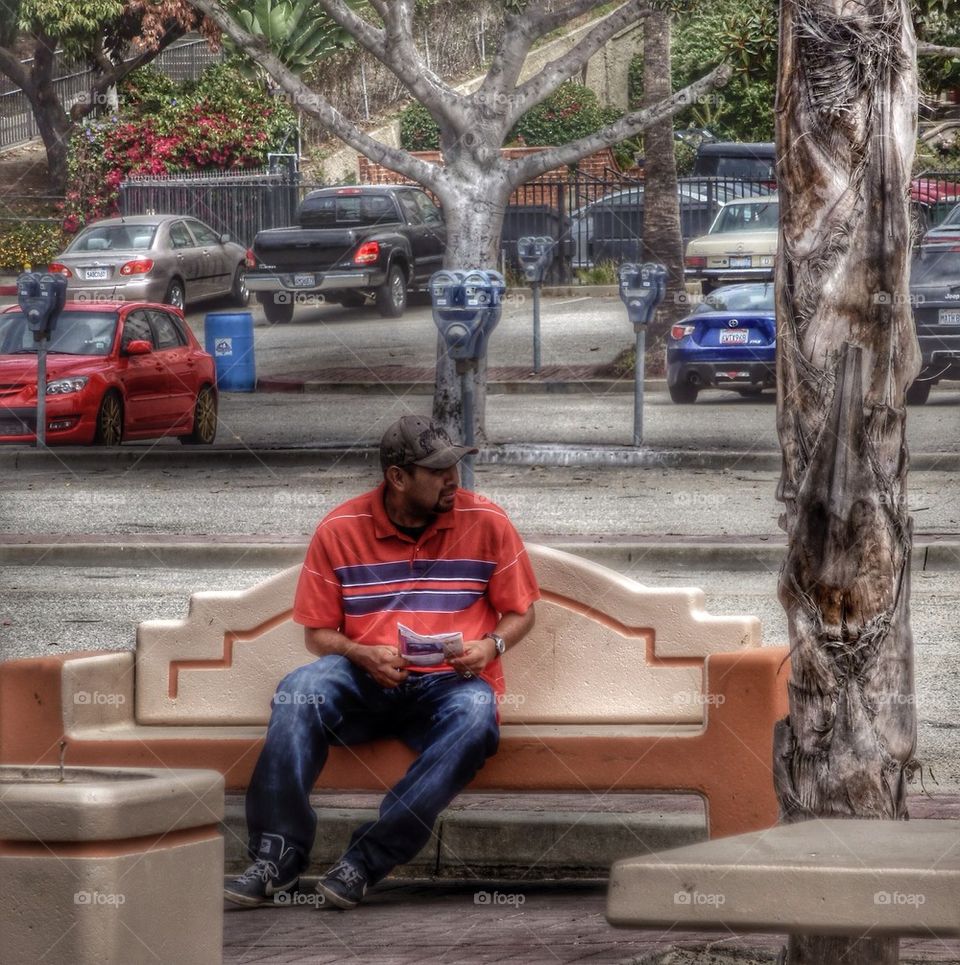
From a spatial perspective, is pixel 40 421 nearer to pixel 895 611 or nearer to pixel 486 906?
pixel 486 906

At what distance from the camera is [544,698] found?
18.8ft

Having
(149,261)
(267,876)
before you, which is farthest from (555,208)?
(267,876)

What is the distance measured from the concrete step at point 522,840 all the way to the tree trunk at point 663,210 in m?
17.0

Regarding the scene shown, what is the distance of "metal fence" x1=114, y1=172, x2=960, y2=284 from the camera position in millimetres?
32125

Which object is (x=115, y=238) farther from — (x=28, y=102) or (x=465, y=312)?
(x=28, y=102)

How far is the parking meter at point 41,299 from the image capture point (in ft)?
A: 50.4

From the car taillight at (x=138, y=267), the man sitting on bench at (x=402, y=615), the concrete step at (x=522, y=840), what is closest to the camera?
the man sitting on bench at (x=402, y=615)

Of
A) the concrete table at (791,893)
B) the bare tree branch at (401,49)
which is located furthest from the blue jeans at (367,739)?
the bare tree branch at (401,49)

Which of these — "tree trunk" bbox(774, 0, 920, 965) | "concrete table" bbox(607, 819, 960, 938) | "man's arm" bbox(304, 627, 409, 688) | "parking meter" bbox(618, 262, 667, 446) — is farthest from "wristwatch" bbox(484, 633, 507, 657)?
"parking meter" bbox(618, 262, 667, 446)

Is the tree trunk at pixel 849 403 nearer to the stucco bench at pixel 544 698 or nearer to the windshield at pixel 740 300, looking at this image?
the stucco bench at pixel 544 698

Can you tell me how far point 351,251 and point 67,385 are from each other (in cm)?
1087

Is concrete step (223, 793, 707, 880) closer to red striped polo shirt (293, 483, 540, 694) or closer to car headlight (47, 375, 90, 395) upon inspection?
red striped polo shirt (293, 483, 540, 694)

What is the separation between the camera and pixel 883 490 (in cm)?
414

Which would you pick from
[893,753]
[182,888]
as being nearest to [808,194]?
[893,753]
